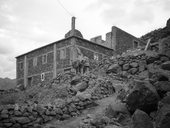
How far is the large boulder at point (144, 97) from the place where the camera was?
805 cm

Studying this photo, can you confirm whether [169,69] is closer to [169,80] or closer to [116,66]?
[169,80]

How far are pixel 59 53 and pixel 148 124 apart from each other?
20996mm

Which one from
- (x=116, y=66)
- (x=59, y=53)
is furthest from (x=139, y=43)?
(x=116, y=66)

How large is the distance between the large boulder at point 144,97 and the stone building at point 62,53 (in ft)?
53.4

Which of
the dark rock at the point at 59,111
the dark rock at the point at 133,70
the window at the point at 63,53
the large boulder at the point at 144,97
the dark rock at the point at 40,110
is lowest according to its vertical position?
the dark rock at the point at 59,111

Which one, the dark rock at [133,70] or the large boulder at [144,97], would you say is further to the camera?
the dark rock at [133,70]

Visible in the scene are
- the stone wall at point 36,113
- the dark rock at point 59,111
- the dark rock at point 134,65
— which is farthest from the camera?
the dark rock at point 134,65

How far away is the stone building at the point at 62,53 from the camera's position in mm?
26078

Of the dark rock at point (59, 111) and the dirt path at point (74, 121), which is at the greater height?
the dark rock at point (59, 111)

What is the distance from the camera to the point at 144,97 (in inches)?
318

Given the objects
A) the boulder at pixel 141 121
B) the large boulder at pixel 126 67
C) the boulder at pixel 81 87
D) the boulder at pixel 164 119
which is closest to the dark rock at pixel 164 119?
the boulder at pixel 164 119

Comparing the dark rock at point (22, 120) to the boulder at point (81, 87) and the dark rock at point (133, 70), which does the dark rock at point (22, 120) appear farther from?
the dark rock at point (133, 70)

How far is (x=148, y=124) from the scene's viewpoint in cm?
709

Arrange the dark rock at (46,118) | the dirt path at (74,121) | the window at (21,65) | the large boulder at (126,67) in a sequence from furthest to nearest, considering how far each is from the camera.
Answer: the window at (21,65) < the large boulder at (126,67) < the dark rock at (46,118) < the dirt path at (74,121)
